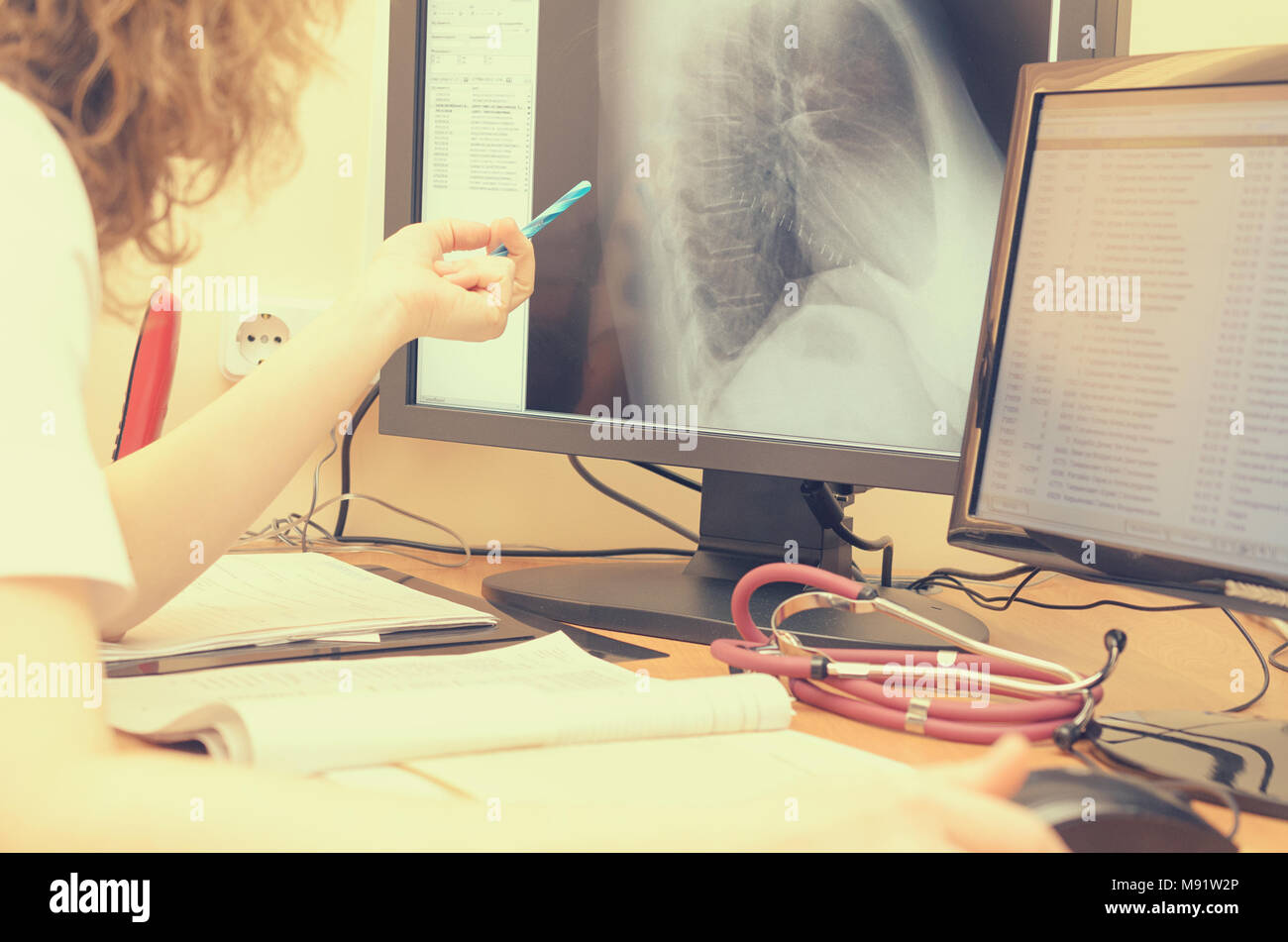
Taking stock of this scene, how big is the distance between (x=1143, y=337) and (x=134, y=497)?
0.52 metres

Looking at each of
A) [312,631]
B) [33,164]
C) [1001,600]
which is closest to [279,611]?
[312,631]

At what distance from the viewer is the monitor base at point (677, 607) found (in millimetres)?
722

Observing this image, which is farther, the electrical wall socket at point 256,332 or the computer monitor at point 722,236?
the electrical wall socket at point 256,332

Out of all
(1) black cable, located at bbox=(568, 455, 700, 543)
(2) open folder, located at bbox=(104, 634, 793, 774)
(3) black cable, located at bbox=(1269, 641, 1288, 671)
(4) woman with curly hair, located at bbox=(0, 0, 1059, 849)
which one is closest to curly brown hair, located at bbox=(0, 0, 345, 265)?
(4) woman with curly hair, located at bbox=(0, 0, 1059, 849)

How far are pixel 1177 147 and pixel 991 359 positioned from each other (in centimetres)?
14

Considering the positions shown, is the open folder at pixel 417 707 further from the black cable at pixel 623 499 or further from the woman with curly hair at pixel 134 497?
the black cable at pixel 623 499

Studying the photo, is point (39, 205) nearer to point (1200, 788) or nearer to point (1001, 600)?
point (1200, 788)

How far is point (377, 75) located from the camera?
1.08m

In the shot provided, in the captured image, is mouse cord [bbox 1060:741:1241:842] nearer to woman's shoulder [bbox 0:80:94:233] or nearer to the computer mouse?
the computer mouse

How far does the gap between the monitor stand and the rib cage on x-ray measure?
81mm

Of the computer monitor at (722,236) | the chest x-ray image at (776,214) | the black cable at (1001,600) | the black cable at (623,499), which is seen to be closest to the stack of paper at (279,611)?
the computer monitor at (722,236)

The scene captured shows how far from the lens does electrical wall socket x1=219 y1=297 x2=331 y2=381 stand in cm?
106

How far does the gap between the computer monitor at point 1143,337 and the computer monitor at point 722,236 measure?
0.14 metres

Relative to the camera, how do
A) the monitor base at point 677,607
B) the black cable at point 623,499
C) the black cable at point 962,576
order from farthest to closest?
the black cable at point 623,499 → the black cable at point 962,576 → the monitor base at point 677,607
